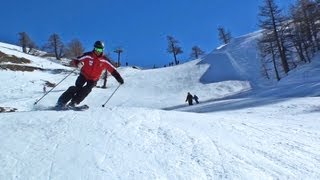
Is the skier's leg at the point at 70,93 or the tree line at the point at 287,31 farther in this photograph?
the tree line at the point at 287,31

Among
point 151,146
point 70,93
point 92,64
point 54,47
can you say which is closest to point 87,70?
point 92,64

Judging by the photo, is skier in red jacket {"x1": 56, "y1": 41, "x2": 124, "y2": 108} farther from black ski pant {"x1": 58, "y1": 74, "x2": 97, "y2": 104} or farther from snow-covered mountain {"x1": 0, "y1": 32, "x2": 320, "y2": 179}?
snow-covered mountain {"x1": 0, "y1": 32, "x2": 320, "y2": 179}

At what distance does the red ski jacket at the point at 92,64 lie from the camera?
37.1 feet

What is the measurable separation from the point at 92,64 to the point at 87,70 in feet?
0.86

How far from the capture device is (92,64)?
37.6 ft

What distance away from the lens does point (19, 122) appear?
8617 millimetres

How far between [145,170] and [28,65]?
61277 mm

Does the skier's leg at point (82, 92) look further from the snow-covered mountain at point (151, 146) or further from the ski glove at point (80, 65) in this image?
the snow-covered mountain at point (151, 146)

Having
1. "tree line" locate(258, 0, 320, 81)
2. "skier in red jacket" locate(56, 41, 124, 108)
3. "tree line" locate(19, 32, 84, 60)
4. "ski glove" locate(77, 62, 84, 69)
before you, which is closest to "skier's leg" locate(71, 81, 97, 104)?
"skier in red jacket" locate(56, 41, 124, 108)

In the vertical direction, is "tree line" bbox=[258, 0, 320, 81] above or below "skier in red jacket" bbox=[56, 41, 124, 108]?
above

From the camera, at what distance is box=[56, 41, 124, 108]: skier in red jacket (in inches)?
445

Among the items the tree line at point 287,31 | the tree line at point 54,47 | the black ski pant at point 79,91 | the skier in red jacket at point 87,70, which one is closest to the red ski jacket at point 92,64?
the skier in red jacket at point 87,70

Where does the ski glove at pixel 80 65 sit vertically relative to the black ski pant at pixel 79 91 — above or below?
above

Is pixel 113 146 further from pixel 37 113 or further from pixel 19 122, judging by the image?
pixel 37 113
